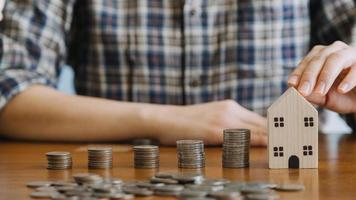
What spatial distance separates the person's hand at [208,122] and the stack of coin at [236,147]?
1.23ft

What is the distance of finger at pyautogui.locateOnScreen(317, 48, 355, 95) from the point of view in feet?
4.36

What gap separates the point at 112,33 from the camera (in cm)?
197

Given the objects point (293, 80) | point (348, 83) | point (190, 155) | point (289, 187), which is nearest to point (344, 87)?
point (348, 83)

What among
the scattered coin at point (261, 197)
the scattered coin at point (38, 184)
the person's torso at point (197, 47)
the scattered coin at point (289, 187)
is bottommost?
the scattered coin at point (261, 197)

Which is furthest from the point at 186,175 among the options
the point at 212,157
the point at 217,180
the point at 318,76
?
the point at 318,76

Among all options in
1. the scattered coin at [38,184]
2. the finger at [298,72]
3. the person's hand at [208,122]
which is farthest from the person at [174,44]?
the scattered coin at [38,184]

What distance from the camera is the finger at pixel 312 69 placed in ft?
4.18

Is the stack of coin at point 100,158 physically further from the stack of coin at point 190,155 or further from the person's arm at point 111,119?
the person's arm at point 111,119

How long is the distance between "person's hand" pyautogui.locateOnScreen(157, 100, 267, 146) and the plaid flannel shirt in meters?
0.30

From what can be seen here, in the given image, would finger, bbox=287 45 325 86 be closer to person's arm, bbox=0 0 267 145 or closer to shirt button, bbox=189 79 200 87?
person's arm, bbox=0 0 267 145

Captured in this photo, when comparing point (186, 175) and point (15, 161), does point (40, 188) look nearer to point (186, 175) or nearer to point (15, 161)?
point (186, 175)

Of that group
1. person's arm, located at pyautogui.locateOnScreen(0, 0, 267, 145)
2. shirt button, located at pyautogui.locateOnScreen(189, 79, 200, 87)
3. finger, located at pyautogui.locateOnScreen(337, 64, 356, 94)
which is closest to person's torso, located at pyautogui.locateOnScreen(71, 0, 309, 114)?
shirt button, located at pyautogui.locateOnScreen(189, 79, 200, 87)

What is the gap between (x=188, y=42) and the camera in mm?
1944

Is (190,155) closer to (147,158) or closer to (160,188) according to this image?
(147,158)
